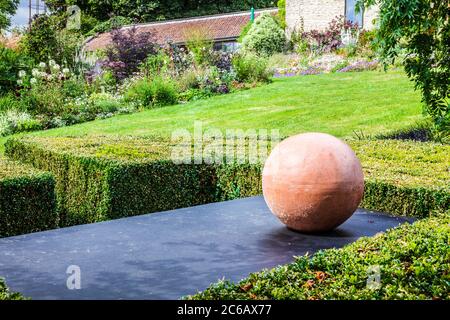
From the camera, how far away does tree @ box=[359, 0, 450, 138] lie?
699 cm

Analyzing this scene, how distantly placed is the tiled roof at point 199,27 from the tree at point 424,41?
1091 inches

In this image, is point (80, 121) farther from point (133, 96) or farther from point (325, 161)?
point (325, 161)

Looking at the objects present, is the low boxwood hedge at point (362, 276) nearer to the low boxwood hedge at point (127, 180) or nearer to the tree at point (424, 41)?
the tree at point (424, 41)

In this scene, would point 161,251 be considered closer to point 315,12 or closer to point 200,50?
point 200,50

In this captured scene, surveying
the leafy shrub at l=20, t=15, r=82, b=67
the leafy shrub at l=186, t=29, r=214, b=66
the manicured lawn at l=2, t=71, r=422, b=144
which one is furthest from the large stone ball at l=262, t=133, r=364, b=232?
the leafy shrub at l=20, t=15, r=82, b=67

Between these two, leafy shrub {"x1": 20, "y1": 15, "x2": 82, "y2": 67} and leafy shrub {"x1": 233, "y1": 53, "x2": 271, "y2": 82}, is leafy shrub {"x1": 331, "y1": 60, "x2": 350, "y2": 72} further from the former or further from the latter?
leafy shrub {"x1": 20, "y1": 15, "x2": 82, "y2": 67}

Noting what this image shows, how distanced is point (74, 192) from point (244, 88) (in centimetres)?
1122

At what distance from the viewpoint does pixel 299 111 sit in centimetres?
1436

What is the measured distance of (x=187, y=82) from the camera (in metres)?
18.9

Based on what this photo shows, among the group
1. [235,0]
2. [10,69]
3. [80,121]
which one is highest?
[235,0]

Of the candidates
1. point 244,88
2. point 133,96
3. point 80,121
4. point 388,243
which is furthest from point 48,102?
point 388,243

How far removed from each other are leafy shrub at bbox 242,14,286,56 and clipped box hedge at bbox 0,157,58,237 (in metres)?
21.7

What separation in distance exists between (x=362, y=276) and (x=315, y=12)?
2773 cm

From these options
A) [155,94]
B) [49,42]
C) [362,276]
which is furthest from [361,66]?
[362,276]
